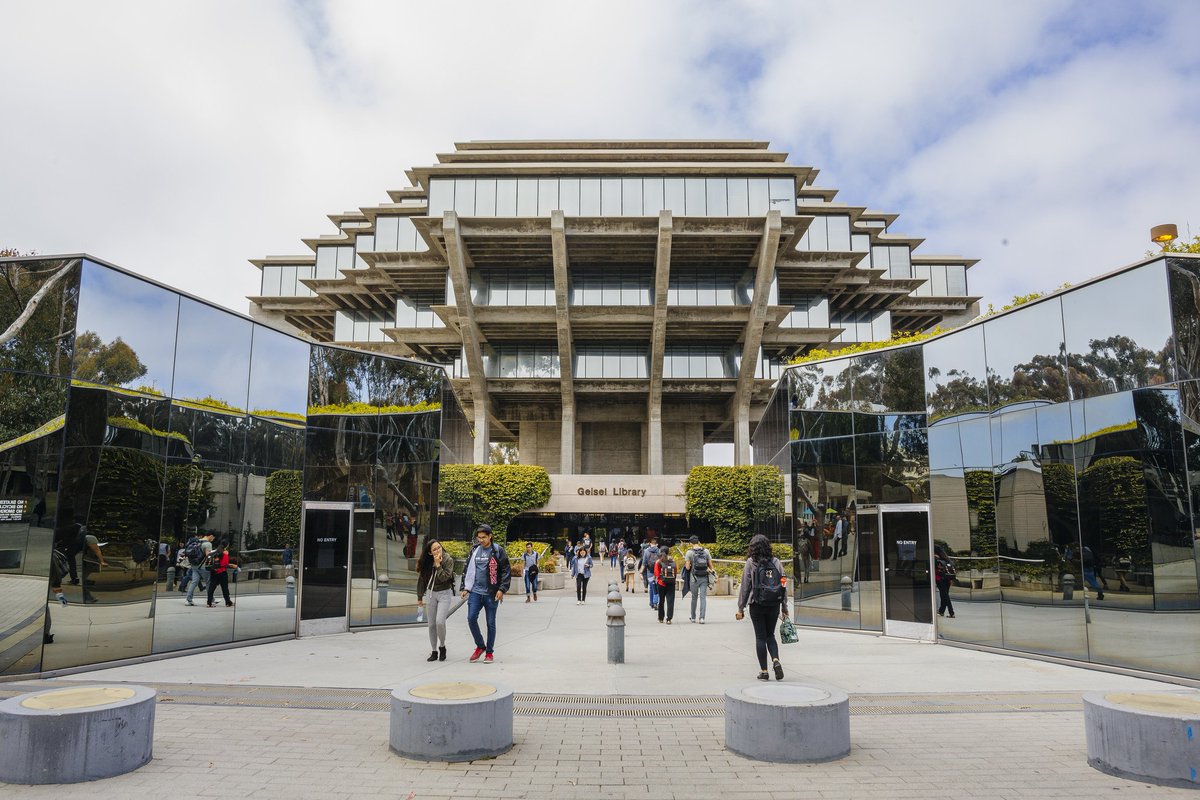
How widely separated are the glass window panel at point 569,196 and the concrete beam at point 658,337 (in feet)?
16.5

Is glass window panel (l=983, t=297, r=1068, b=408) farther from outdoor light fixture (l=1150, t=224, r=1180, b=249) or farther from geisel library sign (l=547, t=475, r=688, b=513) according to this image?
geisel library sign (l=547, t=475, r=688, b=513)

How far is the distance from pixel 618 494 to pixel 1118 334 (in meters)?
35.5

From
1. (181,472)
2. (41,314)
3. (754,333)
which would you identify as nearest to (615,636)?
(181,472)

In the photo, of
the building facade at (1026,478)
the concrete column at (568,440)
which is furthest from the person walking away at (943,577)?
the concrete column at (568,440)

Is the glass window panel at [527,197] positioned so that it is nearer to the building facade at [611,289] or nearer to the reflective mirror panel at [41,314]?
the building facade at [611,289]

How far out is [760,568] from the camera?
872cm

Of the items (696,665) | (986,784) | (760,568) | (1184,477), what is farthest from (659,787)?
(1184,477)

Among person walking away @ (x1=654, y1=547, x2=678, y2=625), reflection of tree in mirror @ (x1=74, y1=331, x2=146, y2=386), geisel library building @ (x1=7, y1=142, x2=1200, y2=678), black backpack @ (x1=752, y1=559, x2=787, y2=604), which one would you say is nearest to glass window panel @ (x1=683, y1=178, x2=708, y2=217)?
geisel library building @ (x1=7, y1=142, x2=1200, y2=678)

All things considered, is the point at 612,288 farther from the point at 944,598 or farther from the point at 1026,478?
the point at 1026,478

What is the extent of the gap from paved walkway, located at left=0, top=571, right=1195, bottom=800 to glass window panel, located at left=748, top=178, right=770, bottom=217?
109 feet

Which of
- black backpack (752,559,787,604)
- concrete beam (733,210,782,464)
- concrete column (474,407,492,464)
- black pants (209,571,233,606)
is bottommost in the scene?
black pants (209,571,233,606)

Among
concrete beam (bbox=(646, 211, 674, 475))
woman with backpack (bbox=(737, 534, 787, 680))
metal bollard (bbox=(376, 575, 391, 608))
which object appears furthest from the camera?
concrete beam (bbox=(646, 211, 674, 475))

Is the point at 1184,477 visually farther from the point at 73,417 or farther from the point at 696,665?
the point at 73,417

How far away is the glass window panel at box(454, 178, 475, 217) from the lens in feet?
136
